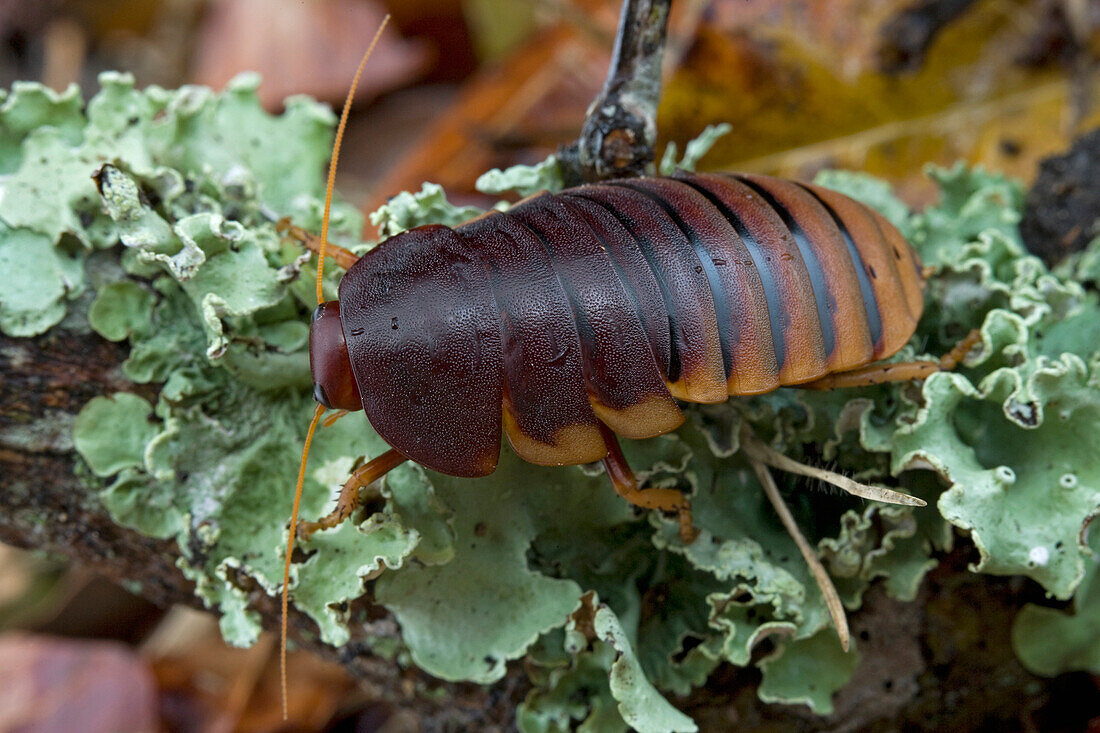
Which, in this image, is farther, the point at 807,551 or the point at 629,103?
the point at 629,103

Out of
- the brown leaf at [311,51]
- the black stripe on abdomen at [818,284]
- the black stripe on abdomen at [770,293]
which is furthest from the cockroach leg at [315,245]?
the brown leaf at [311,51]

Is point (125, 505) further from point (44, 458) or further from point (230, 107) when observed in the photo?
point (230, 107)

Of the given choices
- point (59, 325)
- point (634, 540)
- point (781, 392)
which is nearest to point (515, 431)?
point (634, 540)

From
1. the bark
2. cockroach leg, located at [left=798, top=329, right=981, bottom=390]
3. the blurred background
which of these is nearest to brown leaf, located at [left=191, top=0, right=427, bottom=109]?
the blurred background

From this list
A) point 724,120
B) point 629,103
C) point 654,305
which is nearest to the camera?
point 654,305

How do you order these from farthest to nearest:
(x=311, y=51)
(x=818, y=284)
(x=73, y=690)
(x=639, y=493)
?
1. (x=311, y=51)
2. (x=73, y=690)
3. (x=639, y=493)
4. (x=818, y=284)

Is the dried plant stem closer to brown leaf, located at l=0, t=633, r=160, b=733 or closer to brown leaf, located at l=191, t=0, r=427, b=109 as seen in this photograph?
brown leaf, located at l=0, t=633, r=160, b=733

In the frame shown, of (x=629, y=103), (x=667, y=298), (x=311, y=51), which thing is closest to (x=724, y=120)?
(x=629, y=103)

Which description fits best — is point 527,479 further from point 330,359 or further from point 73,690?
point 73,690
